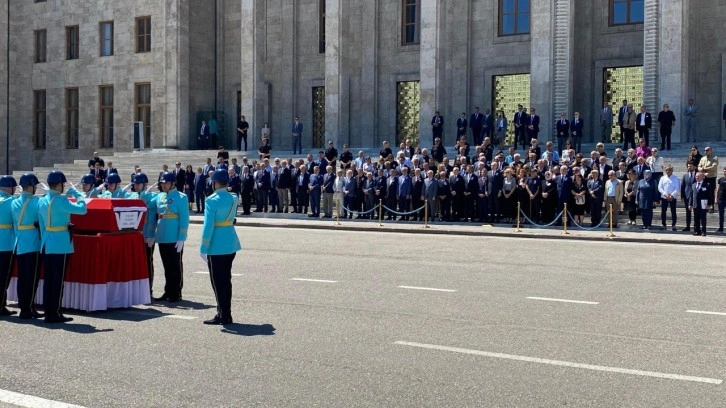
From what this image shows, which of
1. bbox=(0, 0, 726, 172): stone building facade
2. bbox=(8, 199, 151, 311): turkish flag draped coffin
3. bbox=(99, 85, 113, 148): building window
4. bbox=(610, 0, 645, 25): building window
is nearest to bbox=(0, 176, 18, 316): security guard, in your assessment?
bbox=(8, 199, 151, 311): turkish flag draped coffin

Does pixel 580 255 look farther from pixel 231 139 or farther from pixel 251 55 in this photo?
pixel 231 139

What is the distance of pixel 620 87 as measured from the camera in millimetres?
34438

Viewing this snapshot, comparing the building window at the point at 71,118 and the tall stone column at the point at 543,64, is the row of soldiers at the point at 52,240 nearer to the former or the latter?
the tall stone column at the point at 543,64

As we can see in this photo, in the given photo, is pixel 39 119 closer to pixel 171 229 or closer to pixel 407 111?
pixel 407 111

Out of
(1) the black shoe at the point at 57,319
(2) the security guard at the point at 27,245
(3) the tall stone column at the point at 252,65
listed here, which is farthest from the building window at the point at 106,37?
(1) the black shoe at the point at 57,319

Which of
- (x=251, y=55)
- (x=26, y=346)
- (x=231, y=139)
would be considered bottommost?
(x=26, y=346)

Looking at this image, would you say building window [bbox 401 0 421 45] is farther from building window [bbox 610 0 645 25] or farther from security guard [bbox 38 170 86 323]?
security guard [bbox 38 170 86 323]

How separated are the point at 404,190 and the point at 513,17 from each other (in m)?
13.0

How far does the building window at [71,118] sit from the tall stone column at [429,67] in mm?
23986

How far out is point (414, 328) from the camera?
32.3ft

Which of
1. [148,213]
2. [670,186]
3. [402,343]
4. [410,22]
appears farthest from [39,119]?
[402,343]

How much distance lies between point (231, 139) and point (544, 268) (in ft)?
103

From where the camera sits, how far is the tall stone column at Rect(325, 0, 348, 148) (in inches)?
1512

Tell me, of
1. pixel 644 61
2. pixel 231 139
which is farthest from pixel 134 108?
pixel 644 61
